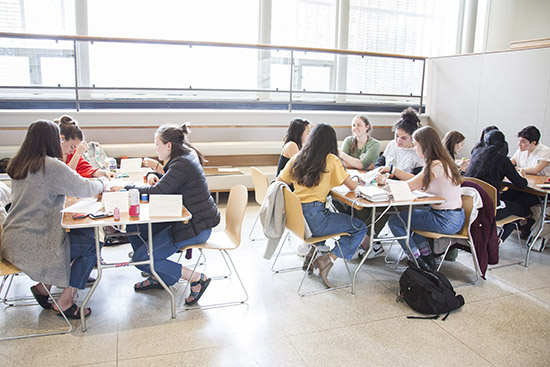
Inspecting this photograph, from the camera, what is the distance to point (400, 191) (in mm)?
3186

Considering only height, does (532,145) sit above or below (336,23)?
below

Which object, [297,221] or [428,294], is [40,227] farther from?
[428,294]

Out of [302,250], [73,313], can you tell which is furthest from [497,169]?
[73,313]

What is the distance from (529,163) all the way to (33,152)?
4.75 m

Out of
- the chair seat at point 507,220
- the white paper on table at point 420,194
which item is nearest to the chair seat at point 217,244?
the white paper on table at point 420,194

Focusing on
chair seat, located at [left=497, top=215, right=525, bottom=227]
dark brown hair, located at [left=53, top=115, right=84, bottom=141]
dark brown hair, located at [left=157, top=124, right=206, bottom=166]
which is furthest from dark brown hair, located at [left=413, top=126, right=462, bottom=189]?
dark brown hair, located at [left=53, top=115, right=84, bottom=141]

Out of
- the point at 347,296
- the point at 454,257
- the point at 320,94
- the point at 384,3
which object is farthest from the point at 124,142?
the point at 384,3

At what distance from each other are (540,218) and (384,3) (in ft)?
21.6

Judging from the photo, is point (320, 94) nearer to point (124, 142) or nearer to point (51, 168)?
point (124, 142)

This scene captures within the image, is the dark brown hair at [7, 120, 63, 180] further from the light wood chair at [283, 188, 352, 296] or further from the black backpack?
the black backpack

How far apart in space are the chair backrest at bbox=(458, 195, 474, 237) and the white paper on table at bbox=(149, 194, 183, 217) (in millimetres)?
2177

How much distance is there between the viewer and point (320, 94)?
6.86 metres

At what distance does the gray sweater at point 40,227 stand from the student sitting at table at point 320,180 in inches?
60.0

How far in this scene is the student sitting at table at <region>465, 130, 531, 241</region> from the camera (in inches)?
153
